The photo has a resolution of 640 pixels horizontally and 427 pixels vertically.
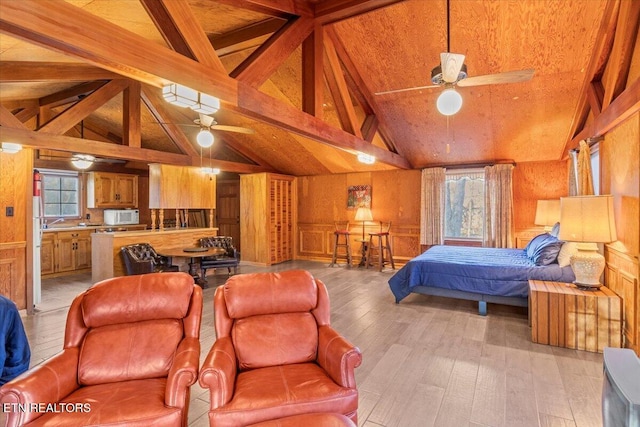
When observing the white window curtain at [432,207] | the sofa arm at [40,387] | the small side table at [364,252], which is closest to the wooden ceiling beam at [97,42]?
the sofa arm at [40,387]

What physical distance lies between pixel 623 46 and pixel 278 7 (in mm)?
3502

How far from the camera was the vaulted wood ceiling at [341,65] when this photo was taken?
87.8 inches

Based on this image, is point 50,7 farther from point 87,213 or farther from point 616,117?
point 87,213

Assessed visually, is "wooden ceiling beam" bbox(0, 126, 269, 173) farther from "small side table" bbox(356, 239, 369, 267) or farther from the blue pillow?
the blue pillow

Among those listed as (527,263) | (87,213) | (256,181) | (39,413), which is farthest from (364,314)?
(87,213)

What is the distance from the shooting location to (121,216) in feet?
25.6

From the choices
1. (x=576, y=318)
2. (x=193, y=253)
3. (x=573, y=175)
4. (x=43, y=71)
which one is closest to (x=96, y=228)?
(x=193, y=253)

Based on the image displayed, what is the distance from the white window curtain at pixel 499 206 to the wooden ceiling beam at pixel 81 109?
6959 millimetres

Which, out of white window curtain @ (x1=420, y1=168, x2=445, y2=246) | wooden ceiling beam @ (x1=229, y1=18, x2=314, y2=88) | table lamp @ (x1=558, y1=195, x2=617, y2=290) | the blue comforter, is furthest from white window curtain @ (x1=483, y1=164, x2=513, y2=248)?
wooden ceiling beam @ (x1=229, y1=18, x2=314, y2=88)

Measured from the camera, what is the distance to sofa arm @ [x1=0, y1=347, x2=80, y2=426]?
142 cm

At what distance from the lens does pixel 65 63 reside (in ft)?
13.9

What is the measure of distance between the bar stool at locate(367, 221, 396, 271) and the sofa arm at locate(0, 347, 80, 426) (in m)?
5.84

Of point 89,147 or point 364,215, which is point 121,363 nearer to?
point 89,147

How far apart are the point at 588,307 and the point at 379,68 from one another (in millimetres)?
3758
